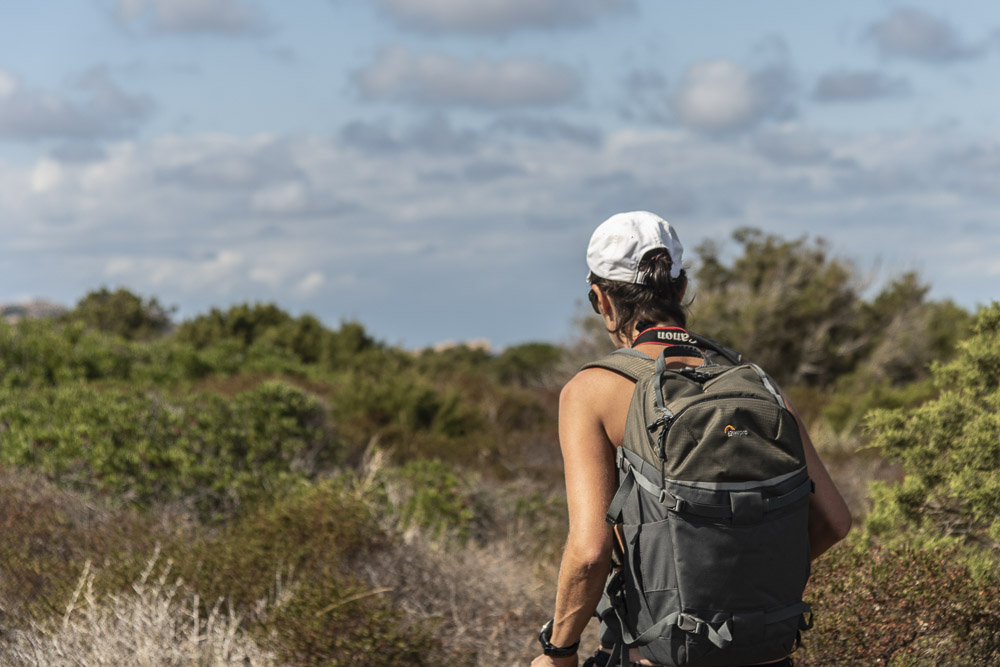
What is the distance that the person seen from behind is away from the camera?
2.09 meters

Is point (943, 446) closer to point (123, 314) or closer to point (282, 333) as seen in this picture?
point (282, 333)

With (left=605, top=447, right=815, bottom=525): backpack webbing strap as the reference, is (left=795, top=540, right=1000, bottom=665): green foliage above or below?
below

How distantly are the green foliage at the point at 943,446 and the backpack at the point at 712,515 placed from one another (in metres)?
2.31

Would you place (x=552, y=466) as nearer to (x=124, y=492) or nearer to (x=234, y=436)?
(x=234, y=436)

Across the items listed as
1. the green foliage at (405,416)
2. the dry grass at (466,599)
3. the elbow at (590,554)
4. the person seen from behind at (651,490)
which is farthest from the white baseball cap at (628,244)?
the green foliage at (405,416)

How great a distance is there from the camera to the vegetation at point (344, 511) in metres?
3.97

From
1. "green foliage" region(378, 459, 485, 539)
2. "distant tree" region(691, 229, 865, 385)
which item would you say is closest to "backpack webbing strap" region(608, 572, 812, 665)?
"green foliage" region(378, 459, 485, 539)

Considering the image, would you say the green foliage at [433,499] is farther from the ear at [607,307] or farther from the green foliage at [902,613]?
the ear at [607,307]

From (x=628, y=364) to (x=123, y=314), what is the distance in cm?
1954

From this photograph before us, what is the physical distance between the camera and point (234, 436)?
7789 mm

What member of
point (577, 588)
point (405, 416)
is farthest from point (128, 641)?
point (405, 416)

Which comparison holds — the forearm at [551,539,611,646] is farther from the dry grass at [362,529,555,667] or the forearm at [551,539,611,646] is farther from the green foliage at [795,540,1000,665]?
the dry grass at [362,529,555,667]

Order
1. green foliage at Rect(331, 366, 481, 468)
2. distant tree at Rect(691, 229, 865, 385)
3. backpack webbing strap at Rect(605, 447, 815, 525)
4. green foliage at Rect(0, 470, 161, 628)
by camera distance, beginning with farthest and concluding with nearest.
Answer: distant tree at Rect(691, 229, 865, 385) → green foliage at Rect(331, 366, 481, 468) → green foliage at Rect(0, 470, 161, 628) → backpack webbing strap at Rect(605, 447, 815, 525)

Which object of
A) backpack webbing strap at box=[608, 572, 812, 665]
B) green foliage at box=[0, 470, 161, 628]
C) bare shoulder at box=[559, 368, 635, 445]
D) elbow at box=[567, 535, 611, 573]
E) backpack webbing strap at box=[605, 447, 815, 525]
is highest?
bare shoulder at box=[559, 368, 635, 445]
